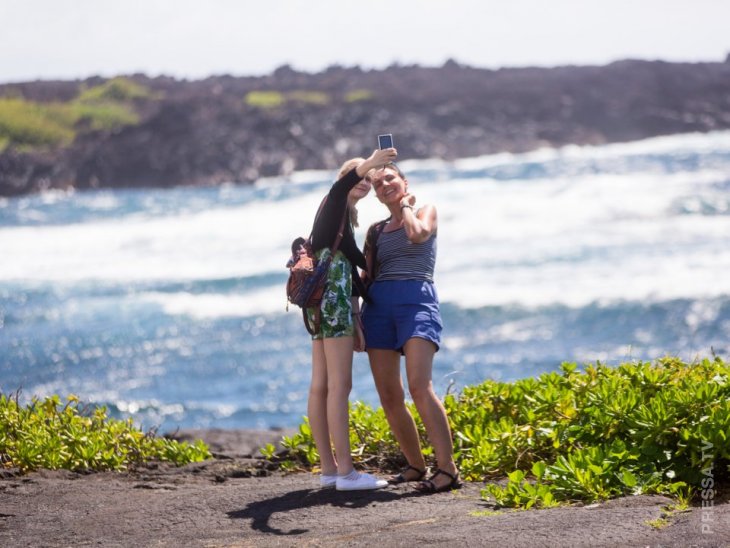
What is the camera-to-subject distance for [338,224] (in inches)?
208

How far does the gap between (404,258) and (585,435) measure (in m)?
1.26

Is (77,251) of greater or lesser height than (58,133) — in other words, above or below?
below

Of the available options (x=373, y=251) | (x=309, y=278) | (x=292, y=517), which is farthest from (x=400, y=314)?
(x=292, y=517)

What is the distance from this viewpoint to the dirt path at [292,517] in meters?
4.25

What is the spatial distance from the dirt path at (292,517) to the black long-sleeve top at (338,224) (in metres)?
1.11

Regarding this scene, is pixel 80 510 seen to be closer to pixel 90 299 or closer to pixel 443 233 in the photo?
pixel 90 299

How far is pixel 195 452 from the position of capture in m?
6.96

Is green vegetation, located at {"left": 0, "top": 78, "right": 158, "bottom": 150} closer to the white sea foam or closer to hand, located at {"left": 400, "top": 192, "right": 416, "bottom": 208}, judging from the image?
the white sea foam

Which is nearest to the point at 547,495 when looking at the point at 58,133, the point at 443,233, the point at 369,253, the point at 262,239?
the point at 369,253

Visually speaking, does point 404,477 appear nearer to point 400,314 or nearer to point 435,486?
point 435,486

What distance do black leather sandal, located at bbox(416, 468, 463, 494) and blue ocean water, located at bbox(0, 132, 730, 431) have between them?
1.46 meters

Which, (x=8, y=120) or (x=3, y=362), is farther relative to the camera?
(x=8, y=120)

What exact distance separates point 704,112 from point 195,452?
75032 mm

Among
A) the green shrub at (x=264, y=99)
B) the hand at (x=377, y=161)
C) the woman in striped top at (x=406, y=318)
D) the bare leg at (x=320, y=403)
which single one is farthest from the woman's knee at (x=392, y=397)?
the green shrub at (x=264, y=99)
